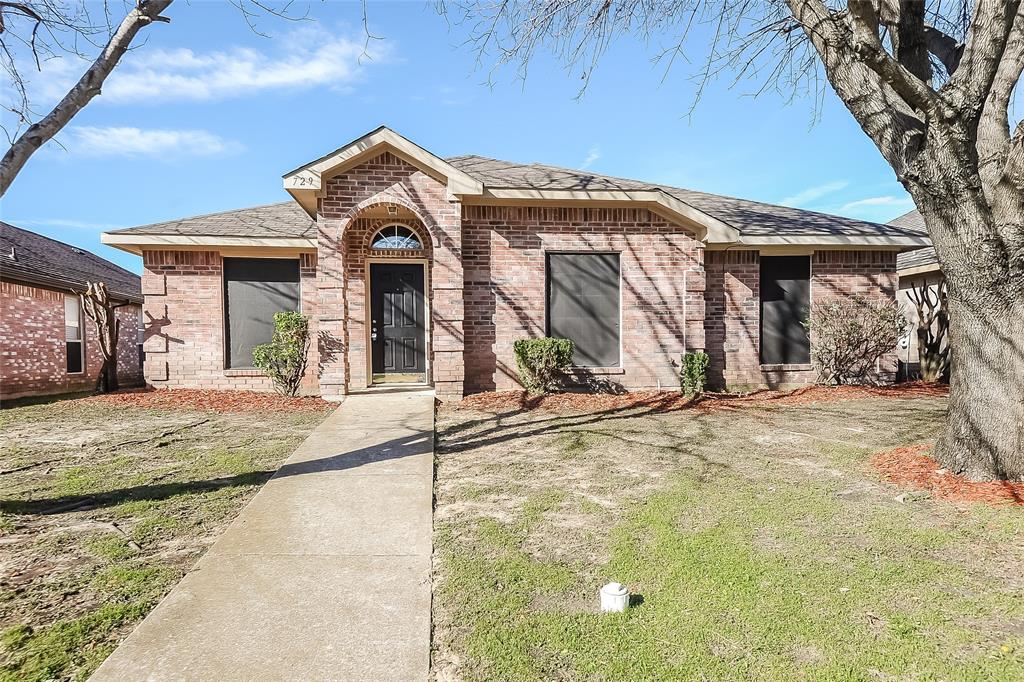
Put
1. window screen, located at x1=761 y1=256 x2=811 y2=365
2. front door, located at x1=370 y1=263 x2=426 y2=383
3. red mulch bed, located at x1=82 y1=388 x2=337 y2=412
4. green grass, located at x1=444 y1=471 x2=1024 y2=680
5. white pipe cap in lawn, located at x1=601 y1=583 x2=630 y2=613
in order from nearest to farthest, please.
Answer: green grass, located at x1=444 y1=471 x2=1024 y2=680 → white pipe cap in lawn, located at x1=601 y1=583 x2=630 y2=613 → red mulch bed, located at x1=82 y1=388 x2=337 y2=412 → window screen, located at x1=761 y1=256 x2=811 y2=365 → front door, located at x1=370 y1=263 x2=426 y2=383

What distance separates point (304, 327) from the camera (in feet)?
30.2

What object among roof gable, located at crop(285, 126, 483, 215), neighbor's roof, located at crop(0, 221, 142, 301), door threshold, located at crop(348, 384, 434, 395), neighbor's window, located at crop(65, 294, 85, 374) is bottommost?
door threshold, located at crop(348, 384, 434, 395)

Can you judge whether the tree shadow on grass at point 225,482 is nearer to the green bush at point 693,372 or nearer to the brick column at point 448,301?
the brick column at point 448,301

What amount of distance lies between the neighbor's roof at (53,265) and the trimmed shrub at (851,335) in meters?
15.5

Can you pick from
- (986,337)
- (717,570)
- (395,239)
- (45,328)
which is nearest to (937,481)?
(986,337)

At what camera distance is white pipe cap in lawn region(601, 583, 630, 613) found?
98.3 inches

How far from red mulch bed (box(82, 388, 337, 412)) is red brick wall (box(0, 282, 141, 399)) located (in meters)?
2.07

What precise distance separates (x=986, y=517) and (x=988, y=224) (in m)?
2.36

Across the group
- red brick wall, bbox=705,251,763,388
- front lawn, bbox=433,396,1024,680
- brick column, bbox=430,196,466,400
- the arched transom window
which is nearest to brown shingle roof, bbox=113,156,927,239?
red brick wall, bbox=705,251,763,388

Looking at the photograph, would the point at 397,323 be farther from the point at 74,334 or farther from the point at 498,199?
the point at 74,334

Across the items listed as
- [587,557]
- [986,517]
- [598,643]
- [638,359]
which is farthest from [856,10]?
[638,359]

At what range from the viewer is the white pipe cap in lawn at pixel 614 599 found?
2.50m

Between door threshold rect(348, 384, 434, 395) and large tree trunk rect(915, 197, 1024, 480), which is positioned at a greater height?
large tree trunk rect(915, 197, 1024, 480)

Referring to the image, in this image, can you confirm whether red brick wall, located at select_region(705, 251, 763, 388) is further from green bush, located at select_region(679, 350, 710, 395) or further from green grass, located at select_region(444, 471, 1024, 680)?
green grass, located at select_region(444, 471, 1024, 680)
